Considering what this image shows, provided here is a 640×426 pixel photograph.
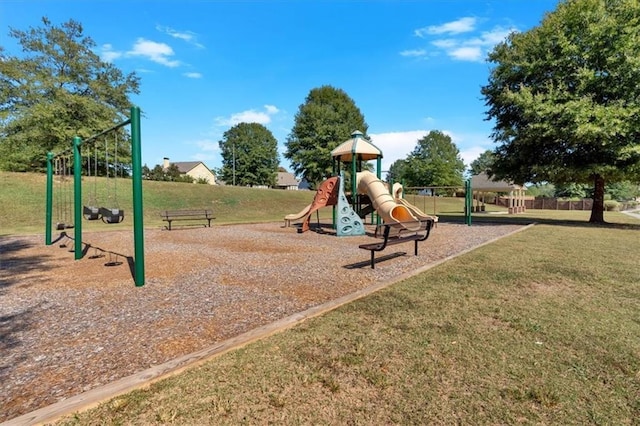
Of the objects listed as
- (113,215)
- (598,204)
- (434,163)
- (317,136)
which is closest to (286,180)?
(434,163)

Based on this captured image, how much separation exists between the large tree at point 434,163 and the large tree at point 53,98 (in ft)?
153

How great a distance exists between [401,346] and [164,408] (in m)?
2.13

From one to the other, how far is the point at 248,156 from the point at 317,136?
1004 inches

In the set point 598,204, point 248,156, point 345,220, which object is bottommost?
point 345,220

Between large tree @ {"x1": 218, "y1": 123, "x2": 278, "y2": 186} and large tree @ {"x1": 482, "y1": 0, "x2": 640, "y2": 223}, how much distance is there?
52.1 meters

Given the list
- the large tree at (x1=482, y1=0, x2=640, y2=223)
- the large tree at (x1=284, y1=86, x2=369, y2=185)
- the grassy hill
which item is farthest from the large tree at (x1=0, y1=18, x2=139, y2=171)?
the large tree at (x1=482, y1=0, x2=640, y2=223)

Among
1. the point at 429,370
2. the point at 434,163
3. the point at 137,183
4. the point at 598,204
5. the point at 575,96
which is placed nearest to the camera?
the point at 429,370

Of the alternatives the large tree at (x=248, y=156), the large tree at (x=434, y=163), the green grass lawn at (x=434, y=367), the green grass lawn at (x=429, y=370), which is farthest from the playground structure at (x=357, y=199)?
the large tree at (x=248, y=156)

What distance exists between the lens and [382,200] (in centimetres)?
1232

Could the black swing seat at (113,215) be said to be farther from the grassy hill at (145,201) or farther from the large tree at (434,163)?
the large tree at (434,163)

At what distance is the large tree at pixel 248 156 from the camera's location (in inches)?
2606

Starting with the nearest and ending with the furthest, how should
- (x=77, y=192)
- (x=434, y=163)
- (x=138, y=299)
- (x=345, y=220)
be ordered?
(x=138, y=299) → (x=77, y=192) → (x=345, y=220) → (x=434, y=163)

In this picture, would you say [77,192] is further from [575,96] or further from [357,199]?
[575,96]

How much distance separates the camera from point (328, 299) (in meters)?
5.02
